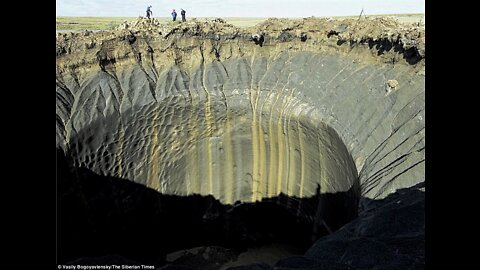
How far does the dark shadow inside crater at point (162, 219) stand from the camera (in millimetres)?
14031

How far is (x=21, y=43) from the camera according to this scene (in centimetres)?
264

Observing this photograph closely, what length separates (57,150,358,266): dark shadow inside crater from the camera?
46.0 ft

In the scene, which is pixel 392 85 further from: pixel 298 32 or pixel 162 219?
pixel 162 219

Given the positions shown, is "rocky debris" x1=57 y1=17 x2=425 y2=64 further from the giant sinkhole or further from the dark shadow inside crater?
the dark shadow inside crater

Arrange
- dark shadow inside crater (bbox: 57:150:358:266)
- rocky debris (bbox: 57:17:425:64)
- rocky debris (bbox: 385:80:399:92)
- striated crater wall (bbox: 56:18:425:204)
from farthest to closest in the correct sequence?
1. dark shadow inside crater (bbox: 57:150:358:266)
2. striated crater wall (bbox: 56:18:425:204)
3. rocky debris (bbox: 57:17:425:64)
4. rocky debris (bbox: 385:80:399:92)

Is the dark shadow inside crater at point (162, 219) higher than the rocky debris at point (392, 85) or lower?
lower

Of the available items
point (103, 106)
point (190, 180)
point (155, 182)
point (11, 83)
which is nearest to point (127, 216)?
point (155, 182)

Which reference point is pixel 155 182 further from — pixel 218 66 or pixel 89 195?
pixel 218 66

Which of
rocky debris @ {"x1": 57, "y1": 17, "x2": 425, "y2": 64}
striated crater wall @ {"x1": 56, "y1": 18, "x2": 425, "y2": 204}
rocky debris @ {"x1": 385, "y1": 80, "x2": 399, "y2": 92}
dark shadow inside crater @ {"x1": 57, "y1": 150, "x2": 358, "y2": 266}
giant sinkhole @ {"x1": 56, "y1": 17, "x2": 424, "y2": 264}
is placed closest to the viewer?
rocky debris @ {"x1": 385, "y1": 80, "x2": 399, "y2": 92}

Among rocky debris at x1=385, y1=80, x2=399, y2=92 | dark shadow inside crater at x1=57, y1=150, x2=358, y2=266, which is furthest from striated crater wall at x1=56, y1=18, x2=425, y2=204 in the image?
dark shadow inside crater at x1=57, y1=150, x2=358, y2=266

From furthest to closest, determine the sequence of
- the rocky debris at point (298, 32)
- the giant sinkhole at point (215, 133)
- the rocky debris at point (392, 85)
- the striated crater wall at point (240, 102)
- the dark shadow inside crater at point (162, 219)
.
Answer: the dark shadow inside crater at point (162, 219) < the giant sinkhole at point (215, 133) < the striated crater wall at point (240, 102) < the rocky debris at point (298, 32) < the rocky debris at point (392, 85)

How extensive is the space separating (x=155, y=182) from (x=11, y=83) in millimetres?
13718

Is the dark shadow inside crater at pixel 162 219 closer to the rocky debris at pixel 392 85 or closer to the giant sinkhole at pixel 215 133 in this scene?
the giant sinkhole at pixel 215 133

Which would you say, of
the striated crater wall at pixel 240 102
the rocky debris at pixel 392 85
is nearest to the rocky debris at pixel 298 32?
the striated crater wall at pixel 240 102
